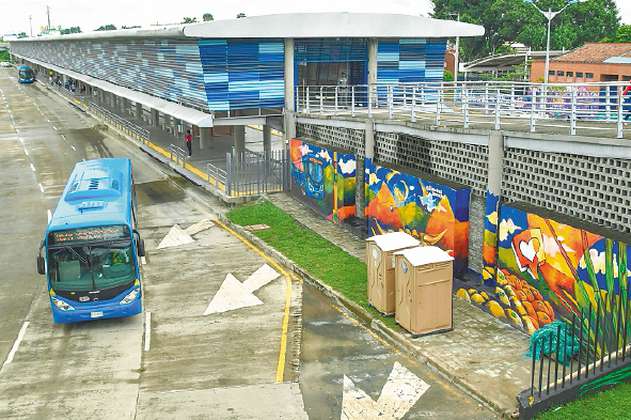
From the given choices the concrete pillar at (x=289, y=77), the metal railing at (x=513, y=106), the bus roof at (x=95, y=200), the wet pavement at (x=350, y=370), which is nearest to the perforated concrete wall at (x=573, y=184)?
the metal railing at (x=513, y=106)

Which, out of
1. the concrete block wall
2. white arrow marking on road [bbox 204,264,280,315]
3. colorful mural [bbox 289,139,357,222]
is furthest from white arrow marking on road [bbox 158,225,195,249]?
the concrete block wall

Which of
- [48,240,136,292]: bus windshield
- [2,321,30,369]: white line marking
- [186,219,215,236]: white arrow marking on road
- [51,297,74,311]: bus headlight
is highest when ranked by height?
[48,240,136,292]: bus windshield

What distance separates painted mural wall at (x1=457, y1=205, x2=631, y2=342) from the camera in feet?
37.2

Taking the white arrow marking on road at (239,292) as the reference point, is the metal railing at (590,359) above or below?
above

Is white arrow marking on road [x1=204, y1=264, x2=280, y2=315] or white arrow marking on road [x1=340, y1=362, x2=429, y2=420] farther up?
white arrow marking on road [x1=204, y1=264, x2=280, y2=315]

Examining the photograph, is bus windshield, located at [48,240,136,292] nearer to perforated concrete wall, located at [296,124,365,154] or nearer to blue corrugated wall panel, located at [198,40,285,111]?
perforated concrete wall, located at [296,124,365,154]

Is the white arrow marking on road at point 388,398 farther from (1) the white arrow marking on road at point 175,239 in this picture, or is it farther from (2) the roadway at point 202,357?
(1) the white arrow marking on road at point 175,239

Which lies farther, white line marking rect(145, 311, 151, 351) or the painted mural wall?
white line marking rect(145, 311, 151, 351)

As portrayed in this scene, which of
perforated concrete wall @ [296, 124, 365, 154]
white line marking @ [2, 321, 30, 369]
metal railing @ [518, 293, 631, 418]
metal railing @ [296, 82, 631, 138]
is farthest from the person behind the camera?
perforated concrete wall @ [296, 124, 365, 154]

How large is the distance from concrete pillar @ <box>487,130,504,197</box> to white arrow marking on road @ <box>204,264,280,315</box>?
19.6ft

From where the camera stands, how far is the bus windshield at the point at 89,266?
14484mm

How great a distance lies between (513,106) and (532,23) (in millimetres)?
72717

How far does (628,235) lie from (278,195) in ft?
54.7

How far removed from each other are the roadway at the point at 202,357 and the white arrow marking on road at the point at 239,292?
159 mm
